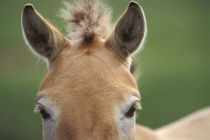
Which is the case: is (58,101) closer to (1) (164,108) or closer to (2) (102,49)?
(2) (102,49)

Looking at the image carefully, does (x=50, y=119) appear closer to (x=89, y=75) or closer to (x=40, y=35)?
(x=89, y=75)

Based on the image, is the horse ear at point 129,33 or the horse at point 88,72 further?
the horse ear at point 129,33

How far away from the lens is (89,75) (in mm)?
3561

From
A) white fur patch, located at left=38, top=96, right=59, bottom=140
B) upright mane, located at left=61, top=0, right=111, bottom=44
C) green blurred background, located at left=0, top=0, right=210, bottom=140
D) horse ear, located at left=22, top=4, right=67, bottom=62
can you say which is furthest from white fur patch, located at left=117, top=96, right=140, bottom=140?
green blurred background, located at left=0, top=0, right=210, bottom=140

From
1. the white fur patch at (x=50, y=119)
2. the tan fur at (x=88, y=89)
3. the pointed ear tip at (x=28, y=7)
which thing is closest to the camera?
the tan fur at (x=88, y=89)

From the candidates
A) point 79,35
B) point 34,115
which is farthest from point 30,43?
point 34,115

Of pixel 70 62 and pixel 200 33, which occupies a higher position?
pixel 70 62

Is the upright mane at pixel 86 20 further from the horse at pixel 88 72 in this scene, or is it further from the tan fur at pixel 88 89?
the tan fur at pixel 88 89

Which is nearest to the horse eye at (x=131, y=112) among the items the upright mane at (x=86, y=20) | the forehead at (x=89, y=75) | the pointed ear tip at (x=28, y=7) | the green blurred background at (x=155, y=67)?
the forehead at (x=89, y=75)

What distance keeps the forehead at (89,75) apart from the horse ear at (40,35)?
0.13 meters

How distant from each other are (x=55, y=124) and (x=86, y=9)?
4.37 ft

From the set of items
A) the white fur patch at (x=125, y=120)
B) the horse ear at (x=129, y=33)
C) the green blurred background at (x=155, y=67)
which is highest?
the horse ear at (x=129, y=33)

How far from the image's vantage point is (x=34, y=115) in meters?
12.9

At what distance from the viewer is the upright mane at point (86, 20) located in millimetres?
4016
